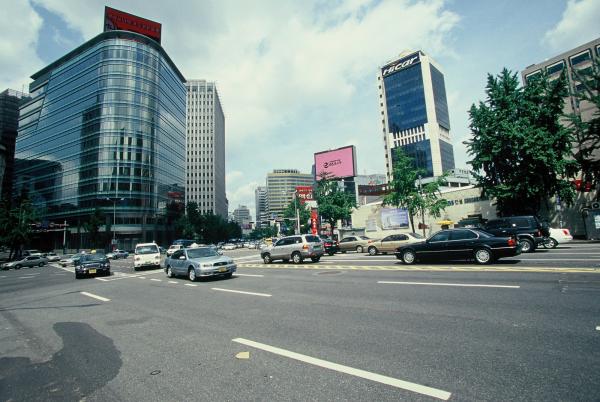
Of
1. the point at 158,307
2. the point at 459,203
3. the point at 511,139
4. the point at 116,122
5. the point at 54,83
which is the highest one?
the point at 54,83

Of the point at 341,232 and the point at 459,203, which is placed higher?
the point at 459,203

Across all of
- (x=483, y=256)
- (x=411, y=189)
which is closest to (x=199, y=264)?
(x=483, y=256)

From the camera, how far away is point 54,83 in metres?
90.8

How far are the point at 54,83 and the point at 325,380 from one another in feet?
401

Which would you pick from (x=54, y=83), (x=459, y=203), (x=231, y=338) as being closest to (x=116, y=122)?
(x=54, y=83)

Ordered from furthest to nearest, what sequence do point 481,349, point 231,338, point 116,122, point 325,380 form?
point 116,122, point 231,338, point 481,349, point 325,380

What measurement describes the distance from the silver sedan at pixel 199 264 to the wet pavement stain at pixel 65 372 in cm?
738

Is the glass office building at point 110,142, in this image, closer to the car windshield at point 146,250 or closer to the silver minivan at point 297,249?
the car windshield at point 146,250

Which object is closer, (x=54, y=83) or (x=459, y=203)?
(x=459, y=203)

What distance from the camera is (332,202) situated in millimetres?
48500

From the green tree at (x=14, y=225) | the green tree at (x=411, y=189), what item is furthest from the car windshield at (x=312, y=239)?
the green tree at (x=14, y=225)

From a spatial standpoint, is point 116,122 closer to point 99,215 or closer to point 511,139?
point 99,215

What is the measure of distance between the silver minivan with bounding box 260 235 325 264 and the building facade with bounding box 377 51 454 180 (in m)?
93.9

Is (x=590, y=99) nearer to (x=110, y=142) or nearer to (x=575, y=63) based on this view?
(x=575, y=63)
